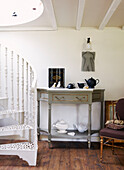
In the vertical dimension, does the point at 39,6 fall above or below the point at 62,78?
above

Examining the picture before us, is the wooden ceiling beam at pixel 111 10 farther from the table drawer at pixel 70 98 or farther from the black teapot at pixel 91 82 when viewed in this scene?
the table drawer at pixel 70 98

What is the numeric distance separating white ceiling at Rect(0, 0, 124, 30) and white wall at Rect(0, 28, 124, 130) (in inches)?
7.2

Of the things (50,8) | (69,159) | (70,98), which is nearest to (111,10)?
(50,8)

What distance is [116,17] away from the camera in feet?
11.8

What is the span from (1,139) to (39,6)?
2.95 metres

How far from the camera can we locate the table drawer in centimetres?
374

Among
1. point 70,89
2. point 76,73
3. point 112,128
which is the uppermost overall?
point 76,73

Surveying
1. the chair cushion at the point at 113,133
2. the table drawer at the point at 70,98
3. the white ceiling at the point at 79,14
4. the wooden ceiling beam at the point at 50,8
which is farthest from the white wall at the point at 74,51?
the chair cushion at the point at 113,133

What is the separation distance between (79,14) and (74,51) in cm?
107

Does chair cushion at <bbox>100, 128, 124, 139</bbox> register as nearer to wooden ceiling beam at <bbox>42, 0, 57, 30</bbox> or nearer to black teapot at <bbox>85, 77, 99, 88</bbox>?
black teapot at <bbox>85, 77, 99, 88</bbox>

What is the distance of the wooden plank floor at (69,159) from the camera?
3.05 meters

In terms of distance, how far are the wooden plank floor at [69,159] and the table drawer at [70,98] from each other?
0.96 meters

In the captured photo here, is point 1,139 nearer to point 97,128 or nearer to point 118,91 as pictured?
point 97,128

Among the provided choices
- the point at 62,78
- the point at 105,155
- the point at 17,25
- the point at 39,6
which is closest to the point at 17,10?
the point at 17,25
